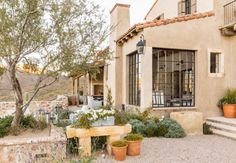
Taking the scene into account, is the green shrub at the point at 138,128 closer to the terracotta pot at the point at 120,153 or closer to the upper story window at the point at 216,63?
the terracotta pot at the point at 120,153

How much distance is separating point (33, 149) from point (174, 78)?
9.30 metres

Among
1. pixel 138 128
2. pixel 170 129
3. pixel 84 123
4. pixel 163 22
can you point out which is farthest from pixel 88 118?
pixel 163 22

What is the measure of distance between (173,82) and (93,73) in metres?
7.33

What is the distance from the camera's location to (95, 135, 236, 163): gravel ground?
6389 mm

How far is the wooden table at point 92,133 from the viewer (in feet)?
20.4

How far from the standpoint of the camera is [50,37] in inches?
246

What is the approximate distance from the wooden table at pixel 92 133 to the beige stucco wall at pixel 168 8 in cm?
868

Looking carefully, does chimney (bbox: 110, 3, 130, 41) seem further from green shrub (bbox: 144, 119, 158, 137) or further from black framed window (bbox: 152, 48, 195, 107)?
green shrub (bbox: 144, 119, 158, 137)

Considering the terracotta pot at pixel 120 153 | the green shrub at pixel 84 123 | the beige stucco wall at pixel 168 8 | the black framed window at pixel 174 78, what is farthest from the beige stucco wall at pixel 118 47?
the terracotta pot at pixel 120 153

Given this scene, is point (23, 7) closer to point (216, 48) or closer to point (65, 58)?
point (65, 58)

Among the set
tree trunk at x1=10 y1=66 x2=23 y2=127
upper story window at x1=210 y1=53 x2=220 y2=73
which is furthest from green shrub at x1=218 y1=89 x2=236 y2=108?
tree trunk at x1=10 y1=66 x2=23 y2=127

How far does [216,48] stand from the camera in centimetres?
1098

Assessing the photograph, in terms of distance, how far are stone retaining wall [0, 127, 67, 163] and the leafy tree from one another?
146cm

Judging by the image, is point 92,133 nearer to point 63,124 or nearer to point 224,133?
point 63,124
